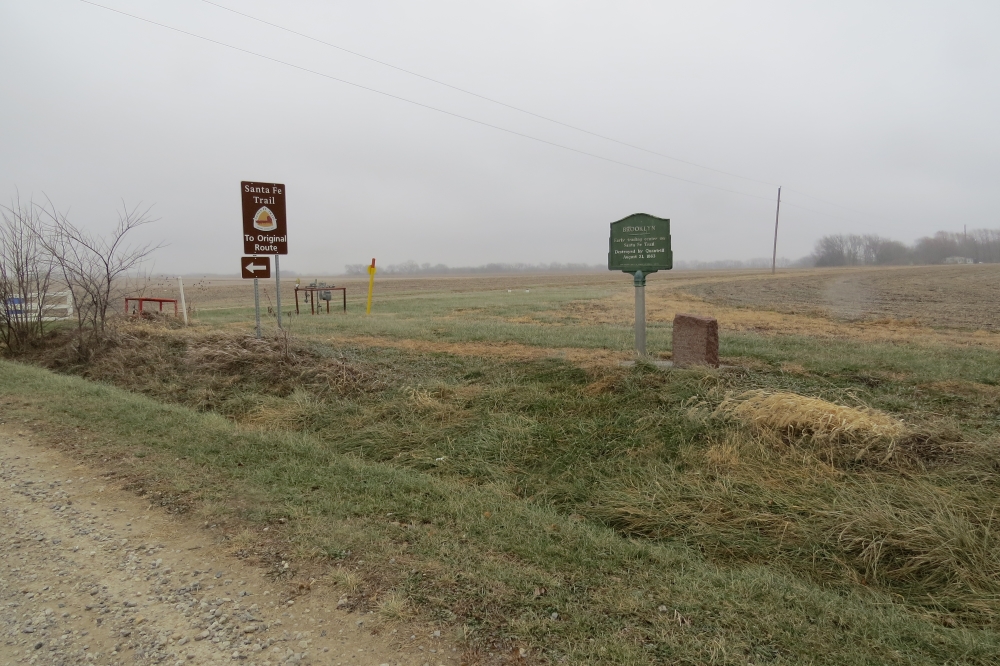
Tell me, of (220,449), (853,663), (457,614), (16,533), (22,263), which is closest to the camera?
(853,663)

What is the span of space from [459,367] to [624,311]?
13276 millimetres

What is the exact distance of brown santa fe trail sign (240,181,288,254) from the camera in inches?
424

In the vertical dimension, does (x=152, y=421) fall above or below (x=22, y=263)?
below

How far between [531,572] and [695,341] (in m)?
5.54

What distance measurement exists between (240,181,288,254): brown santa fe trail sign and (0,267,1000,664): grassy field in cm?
192

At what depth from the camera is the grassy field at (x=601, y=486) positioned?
3146 millimetres

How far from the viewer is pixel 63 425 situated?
699 centimetres

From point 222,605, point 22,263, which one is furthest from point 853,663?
point 22,263

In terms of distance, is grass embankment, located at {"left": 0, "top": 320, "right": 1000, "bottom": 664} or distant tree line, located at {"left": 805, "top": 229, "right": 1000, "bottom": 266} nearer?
grass embankment, located at {"left": 0, "top": 320, "right": 1000, "bottom": 664}

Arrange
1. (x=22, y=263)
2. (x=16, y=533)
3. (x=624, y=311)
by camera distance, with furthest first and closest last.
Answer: (x=624, y=311)
(x=22, y=263)
(x=16, y=533)

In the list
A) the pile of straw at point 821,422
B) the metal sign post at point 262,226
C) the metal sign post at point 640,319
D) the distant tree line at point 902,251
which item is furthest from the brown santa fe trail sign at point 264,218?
the distant tree line at point 902,251

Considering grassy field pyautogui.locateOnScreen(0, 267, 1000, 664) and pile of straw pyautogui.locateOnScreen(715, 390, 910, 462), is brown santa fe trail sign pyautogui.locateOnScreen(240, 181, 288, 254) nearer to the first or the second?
grassy field pyautogui.locateOnScreen(0, 267, 1000, 664)

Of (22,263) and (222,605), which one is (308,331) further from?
(222,605)

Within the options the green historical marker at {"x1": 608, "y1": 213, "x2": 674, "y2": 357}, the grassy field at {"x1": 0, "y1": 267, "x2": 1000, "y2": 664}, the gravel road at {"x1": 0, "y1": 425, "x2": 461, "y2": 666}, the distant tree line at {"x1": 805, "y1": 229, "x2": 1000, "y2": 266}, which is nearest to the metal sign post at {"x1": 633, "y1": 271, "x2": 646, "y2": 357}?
the green historical marker at {"x1": 608, "y1": 213, "x2": 674, "y2": 357}
